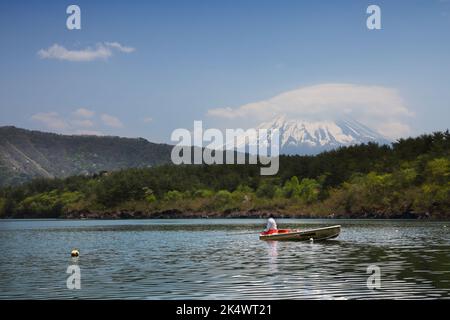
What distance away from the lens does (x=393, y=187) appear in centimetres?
16488

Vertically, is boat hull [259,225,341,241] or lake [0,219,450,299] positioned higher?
boat hull [259,225,341,241]

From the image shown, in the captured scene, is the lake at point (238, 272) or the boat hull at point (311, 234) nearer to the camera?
the lake at point (238, 272)

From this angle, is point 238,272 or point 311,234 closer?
point 238,272

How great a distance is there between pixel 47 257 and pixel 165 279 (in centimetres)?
2052

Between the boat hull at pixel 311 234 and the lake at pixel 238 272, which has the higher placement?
the boat hull at pixel 311 234

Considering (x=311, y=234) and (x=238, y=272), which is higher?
(x=311, y=234)

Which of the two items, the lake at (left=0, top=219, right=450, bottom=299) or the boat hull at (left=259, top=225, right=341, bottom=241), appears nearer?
the lake at (left=0, top=219, right=450, bottom=299)

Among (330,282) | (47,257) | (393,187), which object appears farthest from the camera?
(393,187)
